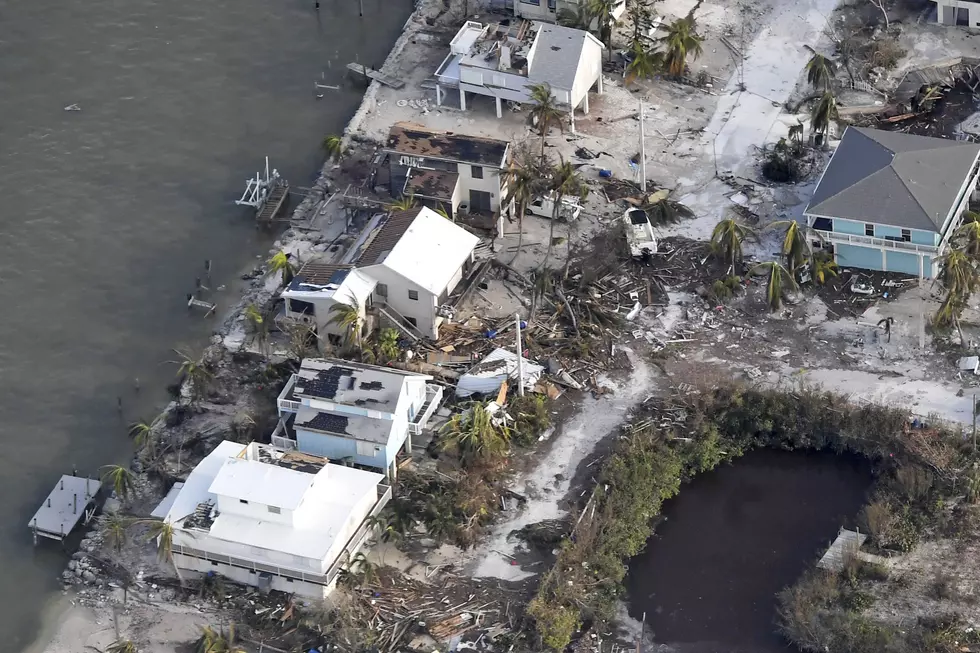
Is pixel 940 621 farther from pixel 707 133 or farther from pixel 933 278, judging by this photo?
pixel 707 133

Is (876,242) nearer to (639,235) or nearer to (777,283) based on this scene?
(777,283)

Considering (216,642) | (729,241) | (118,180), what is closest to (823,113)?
(729,241)

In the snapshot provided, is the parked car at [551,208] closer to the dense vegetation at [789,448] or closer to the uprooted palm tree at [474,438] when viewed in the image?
the dense vegetation at [789,448]

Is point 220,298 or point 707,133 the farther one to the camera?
point 707,133

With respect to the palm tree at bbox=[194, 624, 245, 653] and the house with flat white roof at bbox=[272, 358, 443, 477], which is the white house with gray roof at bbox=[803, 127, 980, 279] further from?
the palm tree at bbox=[194, 624, 245, 653]

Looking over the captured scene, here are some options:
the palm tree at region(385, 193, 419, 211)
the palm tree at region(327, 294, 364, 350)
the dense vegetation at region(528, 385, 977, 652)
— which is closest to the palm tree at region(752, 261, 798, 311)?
the dense vegetation at region(528, 385, 977, 652)

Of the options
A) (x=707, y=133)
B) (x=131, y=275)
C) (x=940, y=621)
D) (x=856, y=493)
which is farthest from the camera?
(x=707, y=133)

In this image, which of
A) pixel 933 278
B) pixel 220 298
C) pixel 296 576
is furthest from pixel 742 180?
pixel 296 576

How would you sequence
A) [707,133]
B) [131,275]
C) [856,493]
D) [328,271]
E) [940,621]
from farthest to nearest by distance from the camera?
[707,133] → [131,275] → [328,271] → [856,493] → [940,621]
